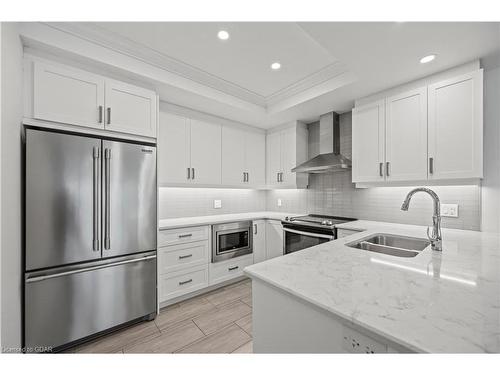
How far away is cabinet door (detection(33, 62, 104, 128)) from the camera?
1.60m

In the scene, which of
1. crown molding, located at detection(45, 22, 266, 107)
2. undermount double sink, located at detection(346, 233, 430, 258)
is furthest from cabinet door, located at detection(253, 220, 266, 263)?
crown molding, located at detection(45, 22, 266, 107)

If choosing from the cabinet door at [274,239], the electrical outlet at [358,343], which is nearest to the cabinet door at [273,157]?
the cabinet door at [274,239]

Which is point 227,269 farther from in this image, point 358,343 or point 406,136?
point 406,136

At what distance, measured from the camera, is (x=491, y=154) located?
1907mm

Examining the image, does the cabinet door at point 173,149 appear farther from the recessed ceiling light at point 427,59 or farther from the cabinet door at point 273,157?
the recessed ceiling light at point 427,59

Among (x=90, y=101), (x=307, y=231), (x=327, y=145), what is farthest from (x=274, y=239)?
(x=90, y=101)

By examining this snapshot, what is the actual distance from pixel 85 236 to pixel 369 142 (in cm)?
295

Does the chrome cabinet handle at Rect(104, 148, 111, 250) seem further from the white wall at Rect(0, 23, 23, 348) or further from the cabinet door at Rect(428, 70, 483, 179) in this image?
the cabinet door at Rect(428, 70, 483, 179)

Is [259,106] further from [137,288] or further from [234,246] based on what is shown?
[137,288]

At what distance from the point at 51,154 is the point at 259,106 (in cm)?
234

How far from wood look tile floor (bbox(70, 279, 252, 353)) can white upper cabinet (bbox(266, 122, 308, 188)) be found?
6.10 ft

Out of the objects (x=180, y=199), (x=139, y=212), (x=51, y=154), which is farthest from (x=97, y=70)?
(x=180, y=199)

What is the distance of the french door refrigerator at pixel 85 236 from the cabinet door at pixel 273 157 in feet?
6.68

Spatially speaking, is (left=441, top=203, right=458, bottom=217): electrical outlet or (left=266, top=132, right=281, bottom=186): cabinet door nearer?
(left=441, top=203, right=458, bottom=217): electrical outlet
